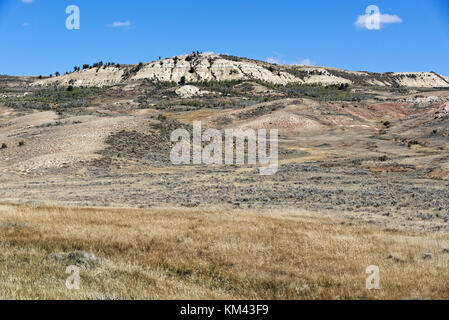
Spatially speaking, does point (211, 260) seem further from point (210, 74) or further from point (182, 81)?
point (210, 74)

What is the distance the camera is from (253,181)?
110 feet

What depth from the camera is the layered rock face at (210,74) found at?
156 metres

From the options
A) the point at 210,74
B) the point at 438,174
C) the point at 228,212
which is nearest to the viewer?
the point at 228,212

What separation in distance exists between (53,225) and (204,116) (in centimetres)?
7589

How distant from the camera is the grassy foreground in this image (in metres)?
7.22

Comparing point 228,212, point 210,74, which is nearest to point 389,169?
point 228,212

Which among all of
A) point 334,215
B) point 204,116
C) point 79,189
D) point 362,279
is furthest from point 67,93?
point 362,279

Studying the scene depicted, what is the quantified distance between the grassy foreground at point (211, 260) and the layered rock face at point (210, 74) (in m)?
142

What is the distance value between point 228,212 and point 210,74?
471ft

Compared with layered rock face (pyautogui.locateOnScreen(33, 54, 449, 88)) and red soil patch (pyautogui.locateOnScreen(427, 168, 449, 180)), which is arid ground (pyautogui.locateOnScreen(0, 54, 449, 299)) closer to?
red soil patch (pyautogui.locateOnScreen(427, 168, 449, 180))

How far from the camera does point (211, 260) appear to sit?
933 cm

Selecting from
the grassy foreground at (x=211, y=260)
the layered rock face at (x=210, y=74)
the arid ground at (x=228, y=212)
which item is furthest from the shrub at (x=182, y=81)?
the grassy foreground at (x=211, y=260)

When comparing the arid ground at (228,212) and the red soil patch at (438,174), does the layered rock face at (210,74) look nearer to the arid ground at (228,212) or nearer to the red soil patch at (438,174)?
the arid ground at (228,212)

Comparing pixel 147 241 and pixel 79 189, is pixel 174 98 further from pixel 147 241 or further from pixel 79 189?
pixel 147 241
